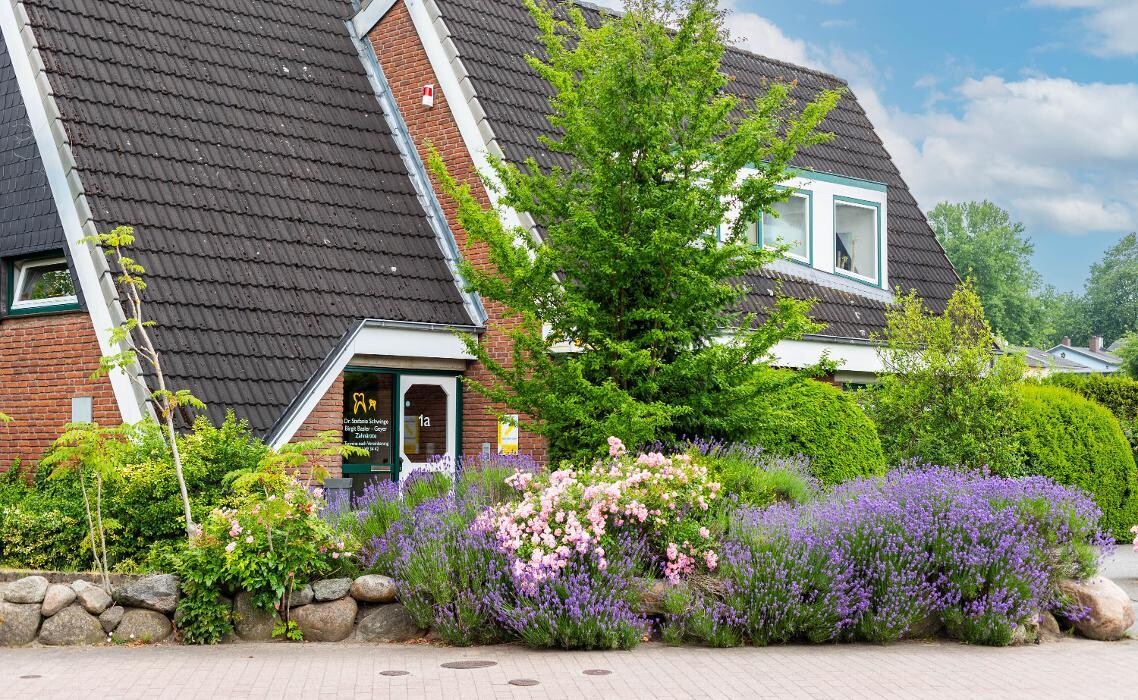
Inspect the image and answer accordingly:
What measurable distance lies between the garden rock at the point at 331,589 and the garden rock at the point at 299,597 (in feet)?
0.19

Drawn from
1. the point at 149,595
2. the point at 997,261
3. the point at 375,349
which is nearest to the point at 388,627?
the point at 149,595

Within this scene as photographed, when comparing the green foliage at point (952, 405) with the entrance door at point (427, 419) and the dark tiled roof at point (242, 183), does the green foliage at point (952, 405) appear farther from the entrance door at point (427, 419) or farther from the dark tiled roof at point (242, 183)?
the dark tiled roof at point (242, 183)

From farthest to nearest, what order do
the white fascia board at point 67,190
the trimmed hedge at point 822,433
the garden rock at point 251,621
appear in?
the white fascia board at point 67,190 → the trimmed hedge at point 822,433 → the garden rock at point 251,621

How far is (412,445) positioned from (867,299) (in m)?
8.30

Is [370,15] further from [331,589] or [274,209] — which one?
[331,589]

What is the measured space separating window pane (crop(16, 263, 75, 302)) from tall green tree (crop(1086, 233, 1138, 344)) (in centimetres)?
11974

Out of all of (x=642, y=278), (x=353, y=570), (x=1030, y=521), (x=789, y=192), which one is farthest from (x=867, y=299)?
(x=353, y=570)

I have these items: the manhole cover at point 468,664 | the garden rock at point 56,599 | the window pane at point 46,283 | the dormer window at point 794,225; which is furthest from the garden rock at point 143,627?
the dormer window at point 794,225

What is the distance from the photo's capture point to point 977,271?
3167 inches

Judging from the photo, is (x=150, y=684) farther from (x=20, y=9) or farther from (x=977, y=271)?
(x=977, y=271)

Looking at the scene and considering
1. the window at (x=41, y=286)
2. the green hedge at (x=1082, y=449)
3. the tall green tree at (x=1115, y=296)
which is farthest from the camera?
the tall green tree at (x=1115, y=296)

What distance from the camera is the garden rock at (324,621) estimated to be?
33.3 ft

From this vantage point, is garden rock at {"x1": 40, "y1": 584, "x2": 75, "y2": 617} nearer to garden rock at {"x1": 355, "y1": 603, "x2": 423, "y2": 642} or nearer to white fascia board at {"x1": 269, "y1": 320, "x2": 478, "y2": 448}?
garden rock at {"x1": 355, "y1": 603, "x2": 423, "y2": 642}

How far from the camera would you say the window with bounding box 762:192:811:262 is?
2067cm
